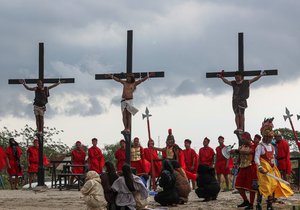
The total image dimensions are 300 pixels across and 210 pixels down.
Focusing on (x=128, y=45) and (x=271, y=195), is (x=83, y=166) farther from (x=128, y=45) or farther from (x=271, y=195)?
(x=271, y=195)

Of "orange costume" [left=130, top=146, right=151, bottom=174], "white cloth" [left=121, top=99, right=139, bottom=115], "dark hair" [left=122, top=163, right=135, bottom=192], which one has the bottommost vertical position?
"dark hair" [left=122, top=163, right=135, bottom=192]

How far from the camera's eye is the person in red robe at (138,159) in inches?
936

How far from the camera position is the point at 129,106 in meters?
22.8

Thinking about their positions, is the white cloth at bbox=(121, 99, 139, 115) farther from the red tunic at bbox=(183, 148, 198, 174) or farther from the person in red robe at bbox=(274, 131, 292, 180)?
the person in red robe at bbox=(274, 131, 292, 180)

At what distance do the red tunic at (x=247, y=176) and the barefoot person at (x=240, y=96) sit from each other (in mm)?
5354

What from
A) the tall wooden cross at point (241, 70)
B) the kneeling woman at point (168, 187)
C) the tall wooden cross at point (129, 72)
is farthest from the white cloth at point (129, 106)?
the kneeling woman at point (168, 187)

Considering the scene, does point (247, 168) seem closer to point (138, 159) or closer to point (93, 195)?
point (93, 195)

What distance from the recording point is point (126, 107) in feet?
74.9

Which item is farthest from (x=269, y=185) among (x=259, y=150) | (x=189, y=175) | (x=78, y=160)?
(x=78, y=160)

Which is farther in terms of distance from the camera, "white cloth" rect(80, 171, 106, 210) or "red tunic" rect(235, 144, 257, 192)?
"red tunic" rect(235, 144, 257, 192)

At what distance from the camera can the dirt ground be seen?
17.5m

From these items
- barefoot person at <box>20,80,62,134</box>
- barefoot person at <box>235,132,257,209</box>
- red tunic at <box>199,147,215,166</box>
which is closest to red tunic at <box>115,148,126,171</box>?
red tunic at <box>199,147,215,166</box>

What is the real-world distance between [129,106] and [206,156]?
3231mm

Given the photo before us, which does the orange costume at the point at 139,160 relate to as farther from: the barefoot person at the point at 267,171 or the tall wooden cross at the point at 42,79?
the barefoot person at the point at 267,171
